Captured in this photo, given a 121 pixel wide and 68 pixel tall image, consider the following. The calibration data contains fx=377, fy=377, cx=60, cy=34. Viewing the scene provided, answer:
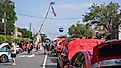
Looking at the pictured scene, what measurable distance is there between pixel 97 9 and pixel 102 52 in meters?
62.5

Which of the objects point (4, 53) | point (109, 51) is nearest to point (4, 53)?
point (4, 53)

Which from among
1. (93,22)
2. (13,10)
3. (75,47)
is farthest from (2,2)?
(75,47)

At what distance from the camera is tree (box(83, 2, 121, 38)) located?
68.8 meters

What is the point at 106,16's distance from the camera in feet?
228

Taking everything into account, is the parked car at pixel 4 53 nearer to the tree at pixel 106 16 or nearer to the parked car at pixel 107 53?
the parked car at pixel 107 53

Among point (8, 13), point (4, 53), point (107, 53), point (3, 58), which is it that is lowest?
point (3, 58)

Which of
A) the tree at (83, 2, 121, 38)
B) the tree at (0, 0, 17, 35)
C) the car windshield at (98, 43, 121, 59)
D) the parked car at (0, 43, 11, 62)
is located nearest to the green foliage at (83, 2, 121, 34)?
the tree at (83, 2, 121, 38)

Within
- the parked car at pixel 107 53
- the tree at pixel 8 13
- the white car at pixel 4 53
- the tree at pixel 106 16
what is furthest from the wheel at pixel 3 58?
the tree at pixel 8 13

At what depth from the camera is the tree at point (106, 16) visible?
6875 centimetres

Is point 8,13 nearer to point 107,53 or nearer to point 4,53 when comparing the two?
point 4,53

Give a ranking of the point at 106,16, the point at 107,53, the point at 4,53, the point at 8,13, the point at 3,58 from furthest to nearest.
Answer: the point at 8,13 < the point at 106,16 < the point at 3,58 < the point at 4,53 < the point at 107,53

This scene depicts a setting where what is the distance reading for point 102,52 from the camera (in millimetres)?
8359

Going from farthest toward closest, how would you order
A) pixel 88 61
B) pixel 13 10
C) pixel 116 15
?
pixel 13 10 < pixel 116 15 < pixel 88 61

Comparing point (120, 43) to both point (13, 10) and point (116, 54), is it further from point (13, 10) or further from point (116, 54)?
point (13, 10)
